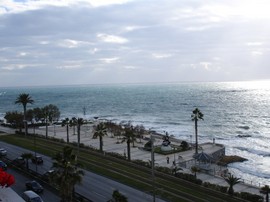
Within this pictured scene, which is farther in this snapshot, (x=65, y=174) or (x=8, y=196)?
(x=65, y=174)

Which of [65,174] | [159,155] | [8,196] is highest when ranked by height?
[65,174]

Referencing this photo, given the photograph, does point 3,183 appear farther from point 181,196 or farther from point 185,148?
point 185,148

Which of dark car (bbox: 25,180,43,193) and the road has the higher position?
dark car (bbox: 25,180,43,193)

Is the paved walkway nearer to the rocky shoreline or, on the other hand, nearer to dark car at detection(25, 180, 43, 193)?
the rocky shoreline

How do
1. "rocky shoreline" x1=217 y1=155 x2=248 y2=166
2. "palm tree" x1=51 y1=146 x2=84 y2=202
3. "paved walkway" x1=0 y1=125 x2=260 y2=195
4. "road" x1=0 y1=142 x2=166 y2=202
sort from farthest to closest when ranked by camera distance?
"rocky shoreline" x1=217 y1=155 x2=248 y2=166, "paved walkway" x1=0 y1=125 x2=260 y2=195, "road" x1=0 y1=142 x2=166 y2=202, "palm tree" x1=51 y1=146 x2=84 y2=202

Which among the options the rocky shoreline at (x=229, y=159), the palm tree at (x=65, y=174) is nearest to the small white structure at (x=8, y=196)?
the palm tree at (x=65, y=174)

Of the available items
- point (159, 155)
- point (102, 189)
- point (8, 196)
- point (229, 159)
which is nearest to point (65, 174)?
point (8, 196)

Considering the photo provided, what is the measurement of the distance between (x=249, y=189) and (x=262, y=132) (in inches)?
2717

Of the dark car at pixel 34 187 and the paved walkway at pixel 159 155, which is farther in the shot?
the paved walkway at pixel 159 155

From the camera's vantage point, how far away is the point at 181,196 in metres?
37.4

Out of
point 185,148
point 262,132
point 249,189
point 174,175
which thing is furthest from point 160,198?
point 262,132

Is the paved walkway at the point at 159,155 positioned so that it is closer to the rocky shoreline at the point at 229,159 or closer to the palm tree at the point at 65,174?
the rocky shoreline at the point at 229,159


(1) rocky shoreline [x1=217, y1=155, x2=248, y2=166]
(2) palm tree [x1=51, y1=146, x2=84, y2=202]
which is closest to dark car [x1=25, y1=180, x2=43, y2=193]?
(2) palm tree [x1=51, y1=146, x2=84, y2=202]

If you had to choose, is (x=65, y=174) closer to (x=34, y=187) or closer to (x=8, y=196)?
→ (x=8, y=196)
